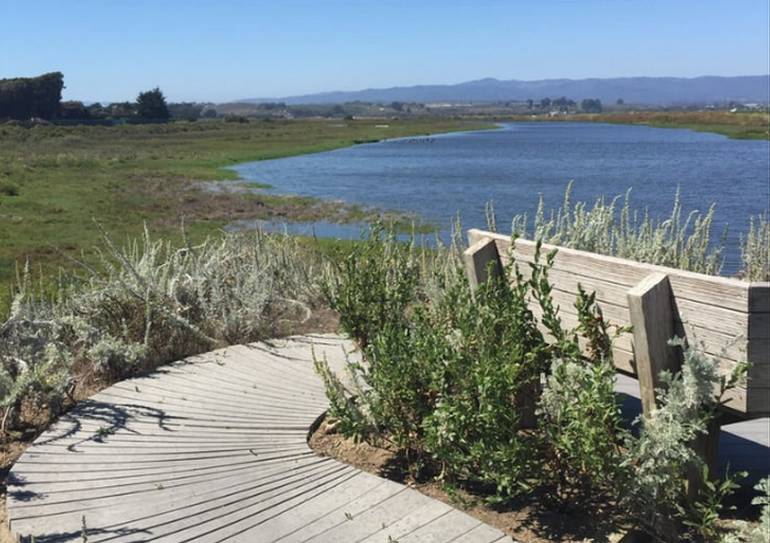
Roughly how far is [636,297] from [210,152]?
5612 centimetres

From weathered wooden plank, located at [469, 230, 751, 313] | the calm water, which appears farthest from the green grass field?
weathered wooden plank, located at [469, 230, 751, 313]

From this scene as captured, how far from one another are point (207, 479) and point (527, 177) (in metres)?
34.7

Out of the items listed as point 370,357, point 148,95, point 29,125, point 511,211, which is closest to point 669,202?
point 511,211

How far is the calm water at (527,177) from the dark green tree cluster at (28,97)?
182 feet

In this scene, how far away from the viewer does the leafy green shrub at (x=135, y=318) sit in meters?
4.82

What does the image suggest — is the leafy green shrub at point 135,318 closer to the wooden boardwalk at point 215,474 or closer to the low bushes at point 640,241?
the wooden boardwalk at point 215,474

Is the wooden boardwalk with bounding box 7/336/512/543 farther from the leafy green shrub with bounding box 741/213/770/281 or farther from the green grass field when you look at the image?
the leafy green shrub with bounding box 741/213/770/281

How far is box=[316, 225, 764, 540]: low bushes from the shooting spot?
9.17 ft

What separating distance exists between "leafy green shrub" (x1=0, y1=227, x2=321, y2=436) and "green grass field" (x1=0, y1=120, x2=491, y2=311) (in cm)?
58

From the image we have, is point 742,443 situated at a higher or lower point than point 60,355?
lower

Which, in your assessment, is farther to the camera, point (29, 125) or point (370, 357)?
point (29, 125)

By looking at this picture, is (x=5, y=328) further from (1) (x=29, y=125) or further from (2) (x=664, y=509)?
(1) (x=29, y=125)

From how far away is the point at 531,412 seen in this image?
372 centimetres

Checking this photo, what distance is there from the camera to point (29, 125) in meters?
82.4
